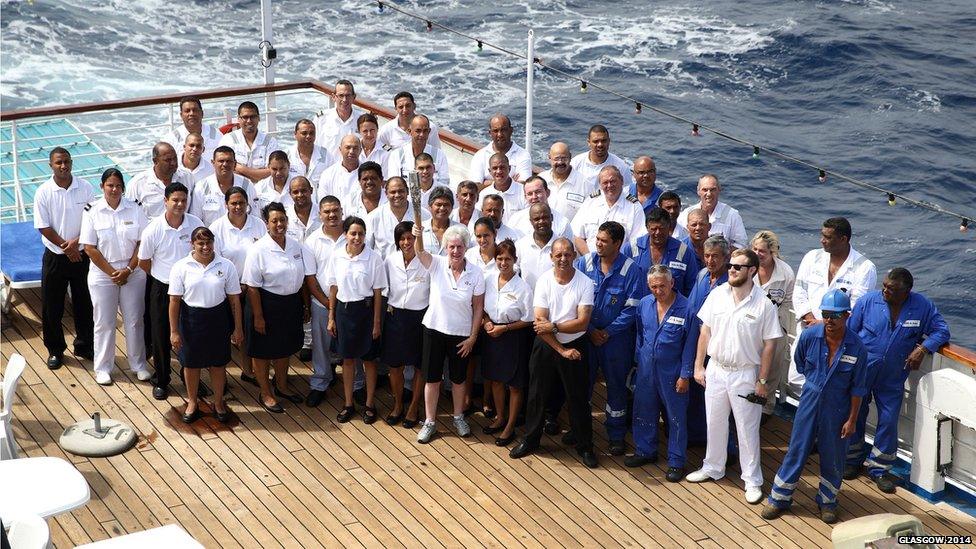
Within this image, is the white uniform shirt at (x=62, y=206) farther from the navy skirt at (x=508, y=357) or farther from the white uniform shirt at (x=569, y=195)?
the white uniform shirt at (x=569, y=195)

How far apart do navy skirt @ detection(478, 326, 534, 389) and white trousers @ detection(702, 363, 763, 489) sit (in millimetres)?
1208

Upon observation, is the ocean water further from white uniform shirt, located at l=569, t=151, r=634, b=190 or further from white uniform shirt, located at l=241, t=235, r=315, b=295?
white uniform shirt, located at l=241, t=235, r=315, b=295

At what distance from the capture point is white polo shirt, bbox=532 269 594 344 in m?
7.80

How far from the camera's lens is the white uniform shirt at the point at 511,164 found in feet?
31.7

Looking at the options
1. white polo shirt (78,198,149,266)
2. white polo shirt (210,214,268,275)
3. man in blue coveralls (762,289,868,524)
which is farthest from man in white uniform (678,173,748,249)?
white polo shirt (78,198,149,266)

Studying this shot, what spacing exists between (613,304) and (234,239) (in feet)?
8.63

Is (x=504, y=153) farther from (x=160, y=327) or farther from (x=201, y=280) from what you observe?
(x=160, y=327)

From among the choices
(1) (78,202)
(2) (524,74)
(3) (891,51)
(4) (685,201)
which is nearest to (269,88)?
(1) (78,202)

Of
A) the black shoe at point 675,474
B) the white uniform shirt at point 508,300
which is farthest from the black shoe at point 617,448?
the white uniform shirt at point 508,300

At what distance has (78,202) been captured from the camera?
9109 millimetres

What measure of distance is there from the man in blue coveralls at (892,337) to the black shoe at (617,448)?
1.51m

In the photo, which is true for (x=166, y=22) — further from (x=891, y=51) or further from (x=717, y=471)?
(x=717, y=471)

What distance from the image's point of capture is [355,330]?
8.45m

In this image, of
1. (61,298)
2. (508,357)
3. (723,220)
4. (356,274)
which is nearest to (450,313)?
(508,357)
